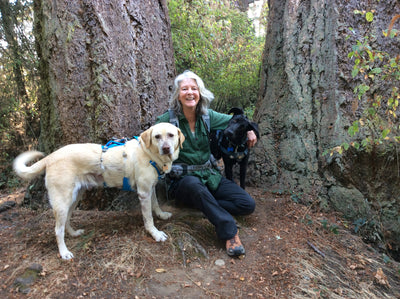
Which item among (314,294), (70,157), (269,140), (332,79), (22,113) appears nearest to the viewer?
(314,294)

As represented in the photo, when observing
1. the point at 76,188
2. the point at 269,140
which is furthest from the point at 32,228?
the point at 269,140

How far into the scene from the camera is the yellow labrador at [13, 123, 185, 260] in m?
2.53

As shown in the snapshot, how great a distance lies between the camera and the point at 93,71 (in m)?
3.25

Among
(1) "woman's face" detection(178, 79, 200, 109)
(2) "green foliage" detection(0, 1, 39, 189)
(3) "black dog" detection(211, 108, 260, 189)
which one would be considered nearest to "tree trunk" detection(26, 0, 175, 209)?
(1) "woman's face" detection(178, 79, 200, 109)

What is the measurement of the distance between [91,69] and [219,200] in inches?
91.5

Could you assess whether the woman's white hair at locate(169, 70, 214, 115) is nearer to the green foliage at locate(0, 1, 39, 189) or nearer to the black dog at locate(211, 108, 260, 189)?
the black dog at locate(211, 108, 260, 189)

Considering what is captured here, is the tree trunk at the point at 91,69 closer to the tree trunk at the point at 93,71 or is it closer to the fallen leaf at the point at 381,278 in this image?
the tree trunk at the point at 93,71

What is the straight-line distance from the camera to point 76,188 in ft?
8.67

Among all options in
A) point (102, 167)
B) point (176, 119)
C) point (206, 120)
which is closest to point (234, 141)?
point (206, 120)

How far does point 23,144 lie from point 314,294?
7424mm

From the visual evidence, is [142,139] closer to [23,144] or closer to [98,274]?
[98,274]

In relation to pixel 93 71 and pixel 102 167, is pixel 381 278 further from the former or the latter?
pixel 93 71

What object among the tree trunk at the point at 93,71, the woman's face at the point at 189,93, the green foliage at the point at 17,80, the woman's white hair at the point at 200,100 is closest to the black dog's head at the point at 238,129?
the woman's white hair at the point at 200,100

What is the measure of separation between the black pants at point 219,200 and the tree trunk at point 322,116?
109 cm
